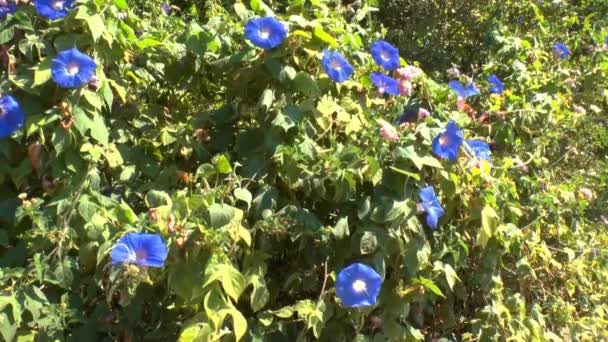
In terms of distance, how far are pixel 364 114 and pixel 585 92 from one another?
177cm

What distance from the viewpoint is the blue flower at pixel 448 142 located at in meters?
1.90

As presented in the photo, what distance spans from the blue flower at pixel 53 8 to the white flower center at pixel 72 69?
0.14 metres

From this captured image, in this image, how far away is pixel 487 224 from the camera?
2051mm

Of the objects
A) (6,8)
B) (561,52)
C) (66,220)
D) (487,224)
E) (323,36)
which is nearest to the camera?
(66,220)

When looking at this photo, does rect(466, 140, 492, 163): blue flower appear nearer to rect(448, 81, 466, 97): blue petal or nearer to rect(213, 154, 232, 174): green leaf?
rect(448, 81, 466, 97): blue petal

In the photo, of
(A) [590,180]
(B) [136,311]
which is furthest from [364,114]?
(A) [590,180]

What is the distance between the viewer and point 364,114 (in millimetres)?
2027

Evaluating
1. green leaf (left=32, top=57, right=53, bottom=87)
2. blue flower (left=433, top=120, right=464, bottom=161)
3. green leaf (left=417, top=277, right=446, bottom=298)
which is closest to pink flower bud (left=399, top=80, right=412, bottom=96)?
blue flower (left=433, top=120, right=464, bottom=161)

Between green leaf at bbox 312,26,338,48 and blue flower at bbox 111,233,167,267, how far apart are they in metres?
0.77

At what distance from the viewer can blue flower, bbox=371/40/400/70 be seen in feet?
6.86

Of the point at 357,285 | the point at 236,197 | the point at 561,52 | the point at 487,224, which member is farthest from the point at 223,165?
the point at 561,52

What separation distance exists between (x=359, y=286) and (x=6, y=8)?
3.78 ft

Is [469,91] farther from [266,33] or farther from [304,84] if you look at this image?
[266,33]

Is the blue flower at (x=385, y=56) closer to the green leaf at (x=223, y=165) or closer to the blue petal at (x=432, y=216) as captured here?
the blue petal at (x=432, y=216)
